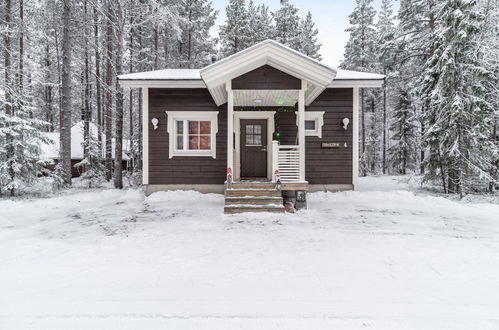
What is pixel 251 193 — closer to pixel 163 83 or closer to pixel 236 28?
pixel 163 83

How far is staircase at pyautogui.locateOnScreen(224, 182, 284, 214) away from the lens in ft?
21.6

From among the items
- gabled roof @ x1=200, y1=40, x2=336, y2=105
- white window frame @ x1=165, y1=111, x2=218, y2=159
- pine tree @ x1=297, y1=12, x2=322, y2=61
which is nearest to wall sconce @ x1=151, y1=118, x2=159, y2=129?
white window frame @ x1=165, y1=111, x2=218, y2=159

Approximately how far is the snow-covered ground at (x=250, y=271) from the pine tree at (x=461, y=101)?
3.17 metres

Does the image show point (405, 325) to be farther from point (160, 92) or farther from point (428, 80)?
point (428, 80)

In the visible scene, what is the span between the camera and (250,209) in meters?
6.57

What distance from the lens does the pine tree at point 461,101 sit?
8352 millimetres

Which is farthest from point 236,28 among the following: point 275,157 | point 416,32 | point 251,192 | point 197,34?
point 251,192

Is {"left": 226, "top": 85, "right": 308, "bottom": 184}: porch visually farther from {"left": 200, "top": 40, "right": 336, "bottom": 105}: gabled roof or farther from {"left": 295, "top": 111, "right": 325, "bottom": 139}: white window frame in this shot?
{"left": 200, "top": 40, "right": 336, "bottom": 105}: gabled roof

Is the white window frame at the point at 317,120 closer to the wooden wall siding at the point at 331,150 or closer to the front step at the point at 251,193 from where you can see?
the wooden wall siding at the point at 331,150

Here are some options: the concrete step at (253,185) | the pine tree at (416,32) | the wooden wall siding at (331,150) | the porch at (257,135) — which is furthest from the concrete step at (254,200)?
the pine tree at (416,32)

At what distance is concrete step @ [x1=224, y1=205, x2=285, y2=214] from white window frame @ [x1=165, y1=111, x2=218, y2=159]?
2.93 m

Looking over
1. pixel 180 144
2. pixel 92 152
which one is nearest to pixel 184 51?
pixel 92 152

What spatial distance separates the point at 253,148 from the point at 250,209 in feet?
11.4

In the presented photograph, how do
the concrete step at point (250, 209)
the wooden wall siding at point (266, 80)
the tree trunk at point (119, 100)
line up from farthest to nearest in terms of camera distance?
the tree trunk at point (119, 100) < the wooden wall siding at point (266, 80) < the concrete step at point (250, 209)
